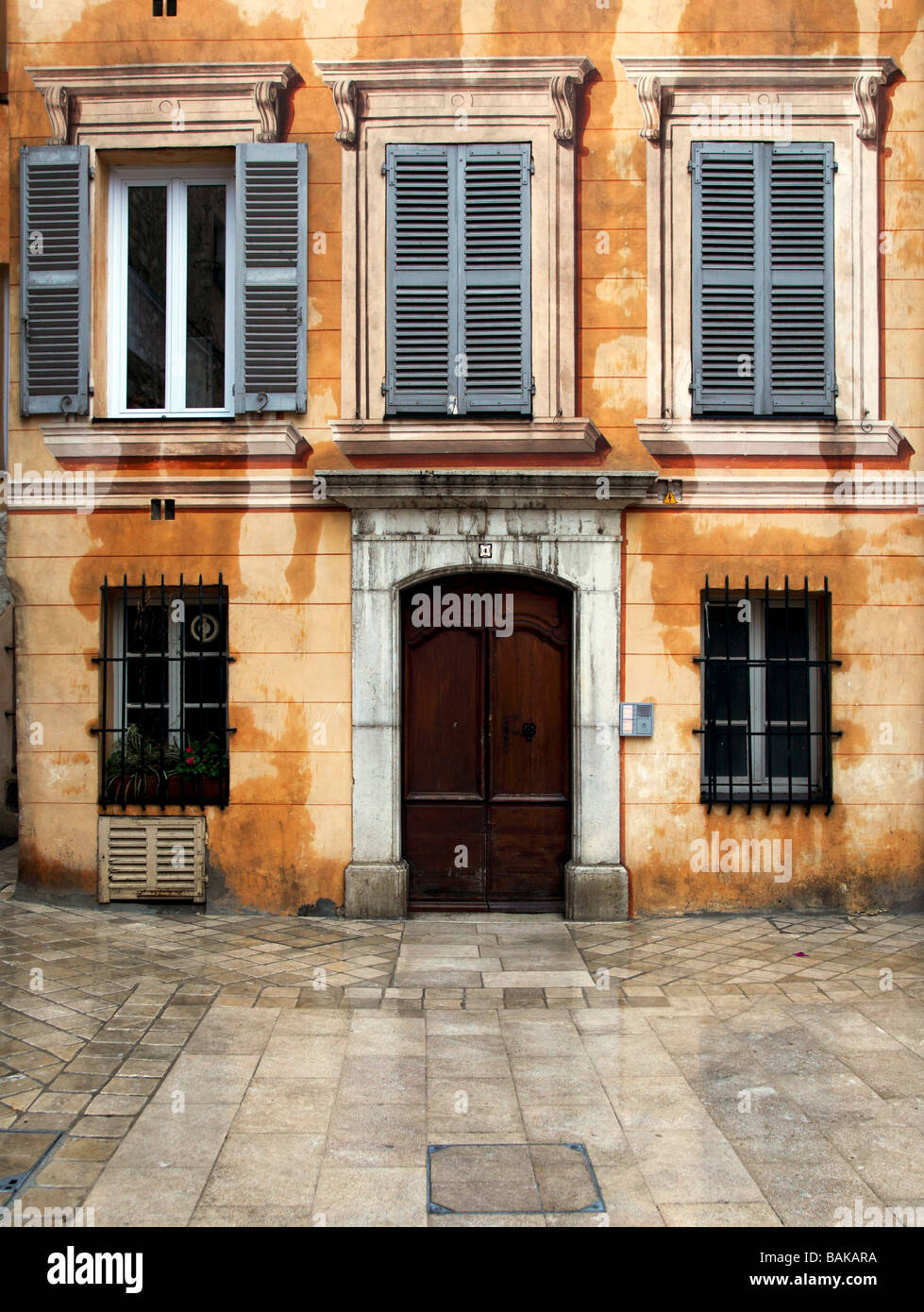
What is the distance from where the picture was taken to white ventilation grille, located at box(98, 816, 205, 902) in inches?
328

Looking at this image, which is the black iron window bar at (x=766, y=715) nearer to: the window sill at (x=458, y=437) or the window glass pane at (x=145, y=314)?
the window sill at (x=458, y=437)

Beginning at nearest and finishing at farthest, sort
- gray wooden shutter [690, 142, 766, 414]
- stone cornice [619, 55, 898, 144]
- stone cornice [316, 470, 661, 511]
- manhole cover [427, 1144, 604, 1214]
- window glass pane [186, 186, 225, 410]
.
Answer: manhole cover [427, 1144, 604, 1214] < stone cornice [316, 470, 661, 511] < stone cornice [619, 55, 898, 144] < gray wooden shutter [690, 142, 766, 414] < window glass pane [186, 186, 225, 410]

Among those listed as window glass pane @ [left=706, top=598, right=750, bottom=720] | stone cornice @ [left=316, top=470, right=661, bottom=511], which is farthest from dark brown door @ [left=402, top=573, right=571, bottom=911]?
window glass pane @ [left=706, top=598, right=750, bottom=720]

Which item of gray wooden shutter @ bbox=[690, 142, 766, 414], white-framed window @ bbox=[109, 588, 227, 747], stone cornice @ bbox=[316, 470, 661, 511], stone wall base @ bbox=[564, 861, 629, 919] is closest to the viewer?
stone cornice @ bbox=[316, 470, 661, 511]

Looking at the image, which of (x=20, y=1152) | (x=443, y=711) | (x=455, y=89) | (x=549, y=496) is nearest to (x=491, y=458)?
(x=549, y=496)

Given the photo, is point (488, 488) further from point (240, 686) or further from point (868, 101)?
point (868, 101)

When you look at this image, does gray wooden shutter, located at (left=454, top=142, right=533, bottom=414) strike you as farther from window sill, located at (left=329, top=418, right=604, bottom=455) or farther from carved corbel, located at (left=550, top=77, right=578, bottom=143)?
carved corbel, located at (left=550, top=77, right=578, bottom=143)

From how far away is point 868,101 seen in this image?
27.2 feet

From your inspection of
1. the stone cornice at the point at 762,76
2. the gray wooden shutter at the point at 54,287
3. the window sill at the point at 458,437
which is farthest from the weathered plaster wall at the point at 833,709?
the gray wooden shutter at the point at 54,287

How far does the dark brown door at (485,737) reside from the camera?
845 centimetres

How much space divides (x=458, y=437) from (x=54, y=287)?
133 inches

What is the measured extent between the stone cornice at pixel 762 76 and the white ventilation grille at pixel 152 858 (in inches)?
251

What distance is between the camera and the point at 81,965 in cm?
688

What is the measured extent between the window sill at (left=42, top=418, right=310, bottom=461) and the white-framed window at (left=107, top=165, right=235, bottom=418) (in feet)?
1.16
